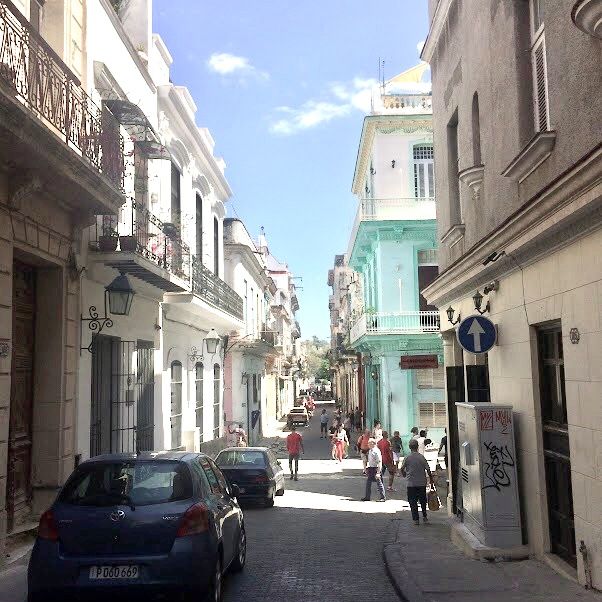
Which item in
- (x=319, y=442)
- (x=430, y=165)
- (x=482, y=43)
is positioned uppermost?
(x=430, y=165)

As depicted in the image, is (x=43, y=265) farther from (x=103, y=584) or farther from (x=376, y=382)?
(x=376, y=382)

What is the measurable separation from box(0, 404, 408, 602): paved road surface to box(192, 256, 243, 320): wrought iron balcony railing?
5.24 metres

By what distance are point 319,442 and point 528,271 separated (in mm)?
25464

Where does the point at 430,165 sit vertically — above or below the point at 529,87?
above

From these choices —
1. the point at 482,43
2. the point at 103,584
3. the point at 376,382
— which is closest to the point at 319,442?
the point at 376,382

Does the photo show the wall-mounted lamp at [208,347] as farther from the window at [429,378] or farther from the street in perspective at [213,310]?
the window at [429,378]

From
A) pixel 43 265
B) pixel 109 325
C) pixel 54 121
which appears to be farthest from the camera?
pixel 109 325

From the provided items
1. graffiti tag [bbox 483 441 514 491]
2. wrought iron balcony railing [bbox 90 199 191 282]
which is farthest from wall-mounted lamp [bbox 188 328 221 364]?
graffiti tag [bbox 483 441 514 491]

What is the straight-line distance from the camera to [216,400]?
22.5 metres

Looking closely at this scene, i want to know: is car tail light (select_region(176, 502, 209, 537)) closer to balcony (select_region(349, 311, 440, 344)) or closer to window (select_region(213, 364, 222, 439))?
window (select_region(213, 364, 222, 439))

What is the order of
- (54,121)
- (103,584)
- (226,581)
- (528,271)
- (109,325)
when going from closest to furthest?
1. (103,584)
2. (226,581)
3. (528,271)
4. (54,121)
5. (109,325)

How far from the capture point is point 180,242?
14984 mm

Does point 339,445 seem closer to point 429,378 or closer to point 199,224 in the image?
point 429,378

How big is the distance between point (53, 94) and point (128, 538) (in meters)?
5.92
